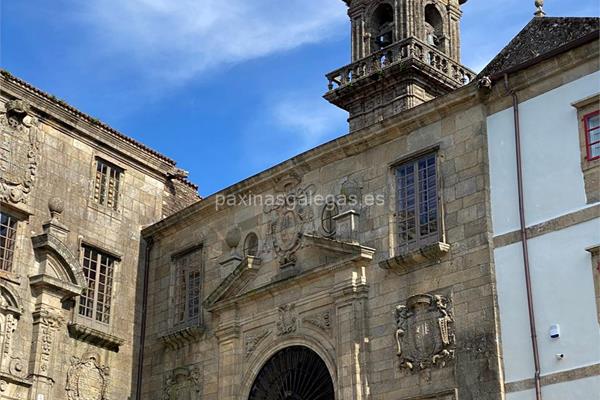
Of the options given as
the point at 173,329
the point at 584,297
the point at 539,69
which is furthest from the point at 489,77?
the point at 173,329

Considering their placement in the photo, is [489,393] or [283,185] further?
[283,185]

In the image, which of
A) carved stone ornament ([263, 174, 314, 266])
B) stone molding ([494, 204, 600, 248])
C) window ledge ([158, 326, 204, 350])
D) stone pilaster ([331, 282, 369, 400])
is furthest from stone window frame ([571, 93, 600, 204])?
window ledge ([158, 326, 204, 350])

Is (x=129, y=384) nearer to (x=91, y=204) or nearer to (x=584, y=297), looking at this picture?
(x=91, y=204)

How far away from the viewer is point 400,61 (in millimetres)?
24781

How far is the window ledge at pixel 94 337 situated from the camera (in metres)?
19.6

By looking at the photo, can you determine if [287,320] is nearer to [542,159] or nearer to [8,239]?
[8,239]

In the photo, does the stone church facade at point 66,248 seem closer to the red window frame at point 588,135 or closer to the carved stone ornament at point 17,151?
the carved stone ornament at point 17,151

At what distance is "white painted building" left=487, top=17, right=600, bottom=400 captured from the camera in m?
14.0

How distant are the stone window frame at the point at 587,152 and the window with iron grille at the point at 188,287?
8.43 meters

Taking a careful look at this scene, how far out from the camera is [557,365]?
14.1 m

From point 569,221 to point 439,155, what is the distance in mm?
2770

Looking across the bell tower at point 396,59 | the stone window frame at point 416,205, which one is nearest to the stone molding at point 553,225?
the stone window frame at point 416,205

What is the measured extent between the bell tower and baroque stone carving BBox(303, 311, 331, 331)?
8146mm

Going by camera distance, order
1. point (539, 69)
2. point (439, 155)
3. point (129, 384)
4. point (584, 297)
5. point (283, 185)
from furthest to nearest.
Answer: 1. point (129, 384)
2. point (283, 185)
3. point (439, 155)
4. point (539, 69)
5. point (584, 297)
